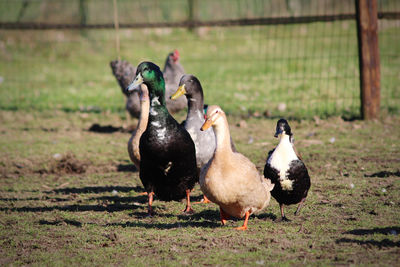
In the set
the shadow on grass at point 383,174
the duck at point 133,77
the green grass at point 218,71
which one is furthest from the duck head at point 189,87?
the green grass at point 218,71

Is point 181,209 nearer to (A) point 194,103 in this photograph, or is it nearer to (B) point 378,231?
(A) point 194,103

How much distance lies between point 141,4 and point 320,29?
6473 mm

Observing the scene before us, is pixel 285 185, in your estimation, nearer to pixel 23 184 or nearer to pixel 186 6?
pixel 23 184

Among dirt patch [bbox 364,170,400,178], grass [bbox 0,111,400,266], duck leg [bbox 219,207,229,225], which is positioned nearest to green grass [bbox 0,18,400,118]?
grass [bbox 0,111,400,266]

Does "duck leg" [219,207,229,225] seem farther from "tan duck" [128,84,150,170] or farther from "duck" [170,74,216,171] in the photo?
"tan duck" [128,84,150,170]

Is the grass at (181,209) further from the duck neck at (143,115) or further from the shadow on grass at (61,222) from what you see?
the duck neck at (143,115)

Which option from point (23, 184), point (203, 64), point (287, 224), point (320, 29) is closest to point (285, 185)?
point (287, 224)

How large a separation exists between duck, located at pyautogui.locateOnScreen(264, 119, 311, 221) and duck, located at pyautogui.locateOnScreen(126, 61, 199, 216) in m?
0.84

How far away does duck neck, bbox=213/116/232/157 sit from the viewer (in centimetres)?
464

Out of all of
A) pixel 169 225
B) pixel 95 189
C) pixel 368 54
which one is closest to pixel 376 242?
pixel 169 225

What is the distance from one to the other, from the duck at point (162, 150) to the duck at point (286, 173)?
84 cm

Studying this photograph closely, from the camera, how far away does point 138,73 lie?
544 cm

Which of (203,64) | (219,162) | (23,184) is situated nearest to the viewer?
(219,162)

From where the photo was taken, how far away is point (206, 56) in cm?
1595
